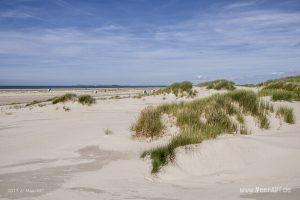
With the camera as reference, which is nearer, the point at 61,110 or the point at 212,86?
the point at 61,110

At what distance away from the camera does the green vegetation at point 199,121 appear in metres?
5.89

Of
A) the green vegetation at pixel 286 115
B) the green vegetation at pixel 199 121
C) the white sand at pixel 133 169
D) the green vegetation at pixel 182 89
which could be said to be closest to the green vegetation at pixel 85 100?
the green vegetation at pixel 182 89

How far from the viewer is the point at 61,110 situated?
52.5 ft

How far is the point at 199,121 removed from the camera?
8188mm

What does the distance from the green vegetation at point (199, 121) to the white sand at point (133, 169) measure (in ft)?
0.70

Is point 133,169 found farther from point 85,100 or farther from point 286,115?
point 85,100

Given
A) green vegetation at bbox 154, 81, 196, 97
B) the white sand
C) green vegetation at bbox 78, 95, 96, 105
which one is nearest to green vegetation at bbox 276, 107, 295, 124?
the white sand

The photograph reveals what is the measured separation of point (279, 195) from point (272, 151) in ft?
6.97

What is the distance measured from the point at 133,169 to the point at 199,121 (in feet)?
10.0

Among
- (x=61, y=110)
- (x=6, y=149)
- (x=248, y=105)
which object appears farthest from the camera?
(x=61, y=110)

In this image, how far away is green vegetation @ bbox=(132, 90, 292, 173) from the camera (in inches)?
232

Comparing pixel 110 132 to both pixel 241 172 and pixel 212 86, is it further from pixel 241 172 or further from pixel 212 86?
pixel 212 86

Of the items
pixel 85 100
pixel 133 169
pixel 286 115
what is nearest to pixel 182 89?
pixel 85 100

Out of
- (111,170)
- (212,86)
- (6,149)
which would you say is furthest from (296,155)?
(212,86)
